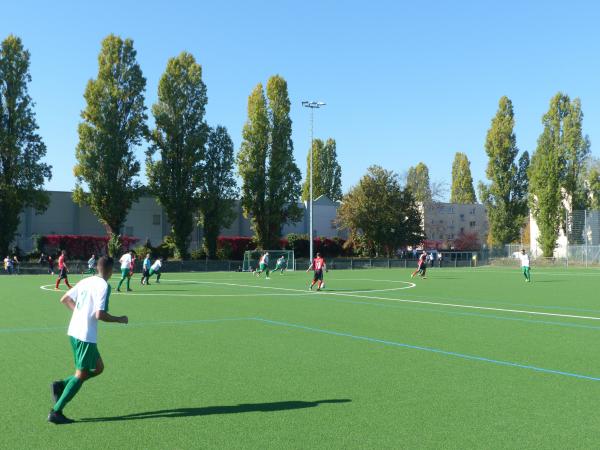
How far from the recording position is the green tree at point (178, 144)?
2267 inches

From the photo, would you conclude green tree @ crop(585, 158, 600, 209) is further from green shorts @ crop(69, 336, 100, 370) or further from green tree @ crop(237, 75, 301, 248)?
green shorts @ crop(69, 336, 100, 370)

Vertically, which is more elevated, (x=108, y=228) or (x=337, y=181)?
(x=337, y=181)

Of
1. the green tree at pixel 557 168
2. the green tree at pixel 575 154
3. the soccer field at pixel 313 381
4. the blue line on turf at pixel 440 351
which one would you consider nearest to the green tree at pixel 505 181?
the green tree at pixel 557 168

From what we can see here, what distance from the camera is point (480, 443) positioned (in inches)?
229

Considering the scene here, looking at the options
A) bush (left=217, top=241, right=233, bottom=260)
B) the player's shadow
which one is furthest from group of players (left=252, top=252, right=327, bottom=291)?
the player's shadow

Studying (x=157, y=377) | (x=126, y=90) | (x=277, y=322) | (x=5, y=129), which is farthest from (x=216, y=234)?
(x=157, y=377)

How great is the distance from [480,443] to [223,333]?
794 centimetres

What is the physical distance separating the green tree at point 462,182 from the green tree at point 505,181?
43.6 metres

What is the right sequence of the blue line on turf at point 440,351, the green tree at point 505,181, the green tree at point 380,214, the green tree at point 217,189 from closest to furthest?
the blue line on turf at point 440,351 < the green tree at point 217,189 < the green tree at point 380,214 < the green tree at point 505,181

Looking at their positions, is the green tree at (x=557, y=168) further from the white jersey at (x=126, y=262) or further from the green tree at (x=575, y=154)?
the white jersey at (x=126, y=262)

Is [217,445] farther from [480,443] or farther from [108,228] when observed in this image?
[108,228]

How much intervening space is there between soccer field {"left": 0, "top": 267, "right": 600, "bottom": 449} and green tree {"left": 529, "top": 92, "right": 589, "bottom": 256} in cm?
5573

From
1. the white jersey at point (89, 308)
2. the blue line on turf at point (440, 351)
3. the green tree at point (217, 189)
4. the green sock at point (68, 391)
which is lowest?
the blue line on turf at point (440, 351)

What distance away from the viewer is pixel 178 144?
2296 inches
